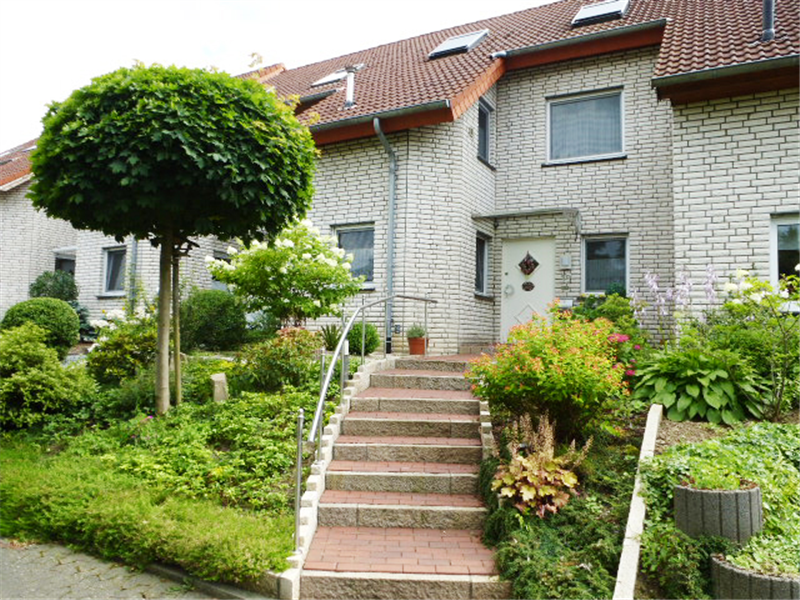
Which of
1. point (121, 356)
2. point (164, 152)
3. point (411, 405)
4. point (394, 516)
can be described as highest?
point (164, 152)

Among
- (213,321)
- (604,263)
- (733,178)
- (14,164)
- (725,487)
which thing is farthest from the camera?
(14,164)

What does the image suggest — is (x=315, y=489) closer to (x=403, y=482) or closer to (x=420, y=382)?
(x=403, y=482)

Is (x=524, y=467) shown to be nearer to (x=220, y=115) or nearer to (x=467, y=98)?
(x=220, y=115)

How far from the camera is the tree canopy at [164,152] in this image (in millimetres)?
5898

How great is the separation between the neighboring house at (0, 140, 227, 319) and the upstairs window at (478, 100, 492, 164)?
643cm

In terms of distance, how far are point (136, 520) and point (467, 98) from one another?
8.54 meters

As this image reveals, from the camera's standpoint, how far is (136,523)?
15.3 ft

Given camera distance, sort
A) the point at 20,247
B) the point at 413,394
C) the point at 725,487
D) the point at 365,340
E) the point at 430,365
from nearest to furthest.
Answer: the point at 725,487, the point at 413,394, the point at 430,365, the point at 365,340, the point at 20,247

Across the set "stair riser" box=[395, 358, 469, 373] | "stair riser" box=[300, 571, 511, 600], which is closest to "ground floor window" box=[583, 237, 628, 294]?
"stair riser" box=[395, 358, 469, 373]

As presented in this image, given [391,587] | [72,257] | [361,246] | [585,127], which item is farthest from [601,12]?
[72,257]

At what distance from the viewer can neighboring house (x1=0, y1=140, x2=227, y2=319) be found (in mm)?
13992

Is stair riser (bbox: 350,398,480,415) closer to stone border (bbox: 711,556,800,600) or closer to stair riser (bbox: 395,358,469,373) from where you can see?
stair riser (bbox: 395,358,469,373)

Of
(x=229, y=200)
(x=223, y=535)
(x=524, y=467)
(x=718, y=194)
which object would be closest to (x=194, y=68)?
(x=229, y=200)

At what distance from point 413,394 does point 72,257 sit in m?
15.5
